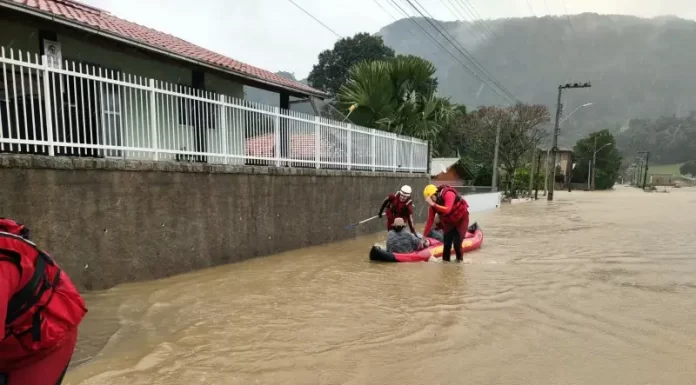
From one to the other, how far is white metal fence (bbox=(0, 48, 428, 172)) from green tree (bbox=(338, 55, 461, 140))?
373cm

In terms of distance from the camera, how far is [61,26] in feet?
25.2

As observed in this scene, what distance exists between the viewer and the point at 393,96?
1547cm

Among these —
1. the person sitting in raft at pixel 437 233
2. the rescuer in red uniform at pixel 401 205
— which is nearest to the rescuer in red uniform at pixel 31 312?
the rescuer in red uniform at pixel 401 205

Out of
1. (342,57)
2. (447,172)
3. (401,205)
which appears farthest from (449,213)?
(342,57)

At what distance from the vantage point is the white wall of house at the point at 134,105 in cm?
635

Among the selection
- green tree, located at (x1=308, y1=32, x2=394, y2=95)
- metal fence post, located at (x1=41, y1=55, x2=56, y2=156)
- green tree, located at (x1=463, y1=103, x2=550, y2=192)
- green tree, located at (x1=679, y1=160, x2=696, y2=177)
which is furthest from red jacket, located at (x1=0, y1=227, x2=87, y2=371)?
green tree, located at (x1=679, y1=160, x2=696, y2=177)

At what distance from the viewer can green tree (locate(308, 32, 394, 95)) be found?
4075 centimetres

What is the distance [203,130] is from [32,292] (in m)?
6.01

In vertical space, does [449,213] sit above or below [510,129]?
below

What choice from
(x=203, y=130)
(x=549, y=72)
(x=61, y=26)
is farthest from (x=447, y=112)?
(x=549, y=72)

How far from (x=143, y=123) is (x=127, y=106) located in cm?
35

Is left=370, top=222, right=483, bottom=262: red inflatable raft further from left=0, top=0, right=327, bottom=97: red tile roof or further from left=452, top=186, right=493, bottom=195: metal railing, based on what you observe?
left=452, top=186, right=493, bottom=195: metal railing

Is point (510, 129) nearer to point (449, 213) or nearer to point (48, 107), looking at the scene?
point (449, 213)

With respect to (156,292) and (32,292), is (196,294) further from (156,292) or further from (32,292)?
(32,292)
